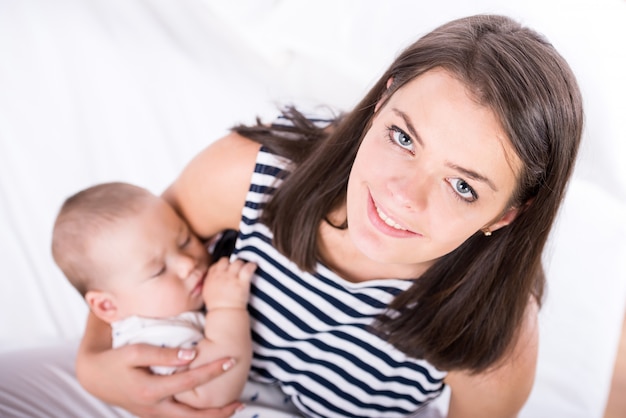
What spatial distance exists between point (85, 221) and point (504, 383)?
75 centimetres

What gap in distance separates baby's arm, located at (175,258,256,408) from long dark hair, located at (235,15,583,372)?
11cm

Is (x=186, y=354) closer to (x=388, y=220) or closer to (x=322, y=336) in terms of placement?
(x=322, y=336)

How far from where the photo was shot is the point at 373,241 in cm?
83

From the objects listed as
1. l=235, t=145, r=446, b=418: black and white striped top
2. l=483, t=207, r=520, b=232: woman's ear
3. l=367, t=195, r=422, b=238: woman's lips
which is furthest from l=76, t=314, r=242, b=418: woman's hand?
l=483, t=207, r=520, b=232: woman's ear

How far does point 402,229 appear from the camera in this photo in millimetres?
807

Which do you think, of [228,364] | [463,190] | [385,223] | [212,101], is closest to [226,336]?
[228,364]

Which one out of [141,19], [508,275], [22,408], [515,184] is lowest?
[22,408]

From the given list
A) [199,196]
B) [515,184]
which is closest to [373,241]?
[515,184]

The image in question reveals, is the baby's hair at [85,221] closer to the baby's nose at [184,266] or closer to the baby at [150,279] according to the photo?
the baby at [150,279]

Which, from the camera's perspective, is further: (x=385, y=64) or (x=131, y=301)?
(x=385, y=64)

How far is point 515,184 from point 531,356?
1.25 feet

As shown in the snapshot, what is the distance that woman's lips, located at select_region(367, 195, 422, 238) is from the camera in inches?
31.7

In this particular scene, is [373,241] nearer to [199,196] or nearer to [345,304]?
[345,304]

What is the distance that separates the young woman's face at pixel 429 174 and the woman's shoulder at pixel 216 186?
10.9 inches
